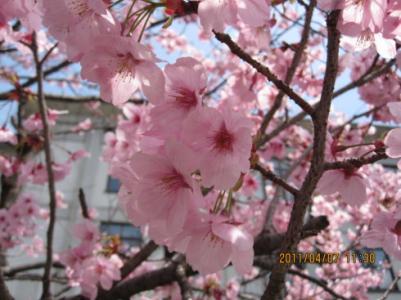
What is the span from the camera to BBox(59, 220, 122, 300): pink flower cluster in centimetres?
248

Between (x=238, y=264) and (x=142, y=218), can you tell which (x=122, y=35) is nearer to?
(x=142, y=218)

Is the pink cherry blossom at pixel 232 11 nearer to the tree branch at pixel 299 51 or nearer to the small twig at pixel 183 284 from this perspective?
the tree branch at pixel 299 51

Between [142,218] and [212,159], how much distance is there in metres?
0.26

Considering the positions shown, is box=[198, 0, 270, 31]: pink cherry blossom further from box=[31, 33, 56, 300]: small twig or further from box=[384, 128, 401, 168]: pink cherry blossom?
box=[31, 33, 56, 300]: small twig

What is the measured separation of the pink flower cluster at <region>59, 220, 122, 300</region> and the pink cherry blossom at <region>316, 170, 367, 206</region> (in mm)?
1697

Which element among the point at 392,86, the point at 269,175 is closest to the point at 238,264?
the point at 269,175

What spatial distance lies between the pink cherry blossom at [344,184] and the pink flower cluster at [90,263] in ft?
5.57

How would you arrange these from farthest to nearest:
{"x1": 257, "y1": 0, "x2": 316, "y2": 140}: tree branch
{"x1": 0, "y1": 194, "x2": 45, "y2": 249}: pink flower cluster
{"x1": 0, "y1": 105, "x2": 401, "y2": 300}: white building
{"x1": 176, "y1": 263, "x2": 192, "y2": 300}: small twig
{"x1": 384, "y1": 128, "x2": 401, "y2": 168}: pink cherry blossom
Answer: {"x1": 0, "y1": 105, "x2": 401, "y2": 300}: white building < {"x1": 0, "y1": 194, "x2": 45, "y2": 249}: pink flower cluster < {"x1": 176, "y1": 263, "x2": 192, "y2": 300}: small twig < {"x1": 257, "y1": 0, "x2": 316, "y2": 140}: tree branch < {"x1": 384, "y1": 128, "x2": 401, "y2": 168}: pink cherry blossom

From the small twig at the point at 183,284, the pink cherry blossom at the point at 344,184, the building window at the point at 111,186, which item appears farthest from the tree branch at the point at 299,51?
the building window at the point at 111,186

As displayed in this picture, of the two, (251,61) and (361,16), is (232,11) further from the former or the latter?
(361,16)

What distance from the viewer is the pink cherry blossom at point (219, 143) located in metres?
0.90

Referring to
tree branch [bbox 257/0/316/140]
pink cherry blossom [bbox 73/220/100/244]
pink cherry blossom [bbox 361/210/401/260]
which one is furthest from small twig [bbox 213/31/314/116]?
pink cherry blossom [bbox 73/220/100/244]

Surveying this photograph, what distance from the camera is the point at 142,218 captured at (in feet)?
3.39
